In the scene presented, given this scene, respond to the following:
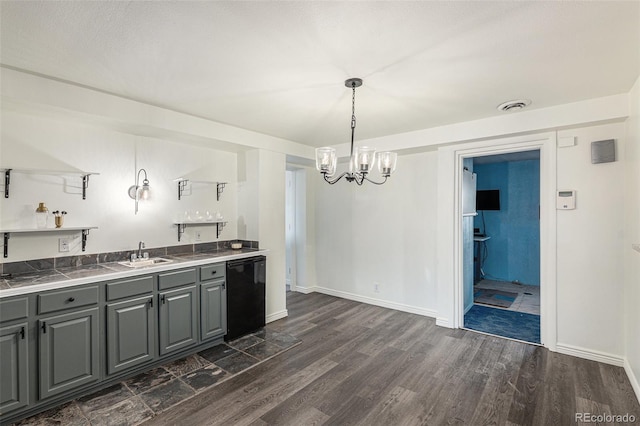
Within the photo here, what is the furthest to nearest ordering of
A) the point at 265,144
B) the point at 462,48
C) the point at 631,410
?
the point at 265,144 → the point at 631,410 → the point at 462,48

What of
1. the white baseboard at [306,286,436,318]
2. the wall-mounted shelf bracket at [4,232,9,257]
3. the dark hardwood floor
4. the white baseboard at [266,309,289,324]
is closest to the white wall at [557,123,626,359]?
the dark hardwood floor

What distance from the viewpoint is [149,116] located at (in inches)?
117

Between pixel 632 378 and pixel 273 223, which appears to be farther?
pixel 273 223

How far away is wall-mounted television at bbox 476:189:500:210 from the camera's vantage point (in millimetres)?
6383

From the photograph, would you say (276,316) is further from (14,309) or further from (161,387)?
(14,309)

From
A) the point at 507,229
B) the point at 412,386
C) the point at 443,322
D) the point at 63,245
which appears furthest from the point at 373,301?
the point at 63,245

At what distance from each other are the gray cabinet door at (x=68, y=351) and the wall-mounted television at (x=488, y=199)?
21.6ft

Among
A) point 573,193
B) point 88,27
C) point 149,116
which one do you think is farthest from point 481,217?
point 88,27

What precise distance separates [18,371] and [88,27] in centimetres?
230

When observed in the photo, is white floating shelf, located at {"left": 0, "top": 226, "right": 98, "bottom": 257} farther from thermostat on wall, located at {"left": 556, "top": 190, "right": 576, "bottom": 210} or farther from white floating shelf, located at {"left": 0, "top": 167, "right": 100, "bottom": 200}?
thermostat on wall, located at {"left": 556, "top": 190, "right": 576, "bottom": 210}

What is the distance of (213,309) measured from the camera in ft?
11.1

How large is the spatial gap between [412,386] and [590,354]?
1909mm

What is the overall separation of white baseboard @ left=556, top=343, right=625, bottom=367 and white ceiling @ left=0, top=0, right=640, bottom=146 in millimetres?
2415

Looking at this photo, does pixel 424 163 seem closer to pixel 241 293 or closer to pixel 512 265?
pixel 241 293
